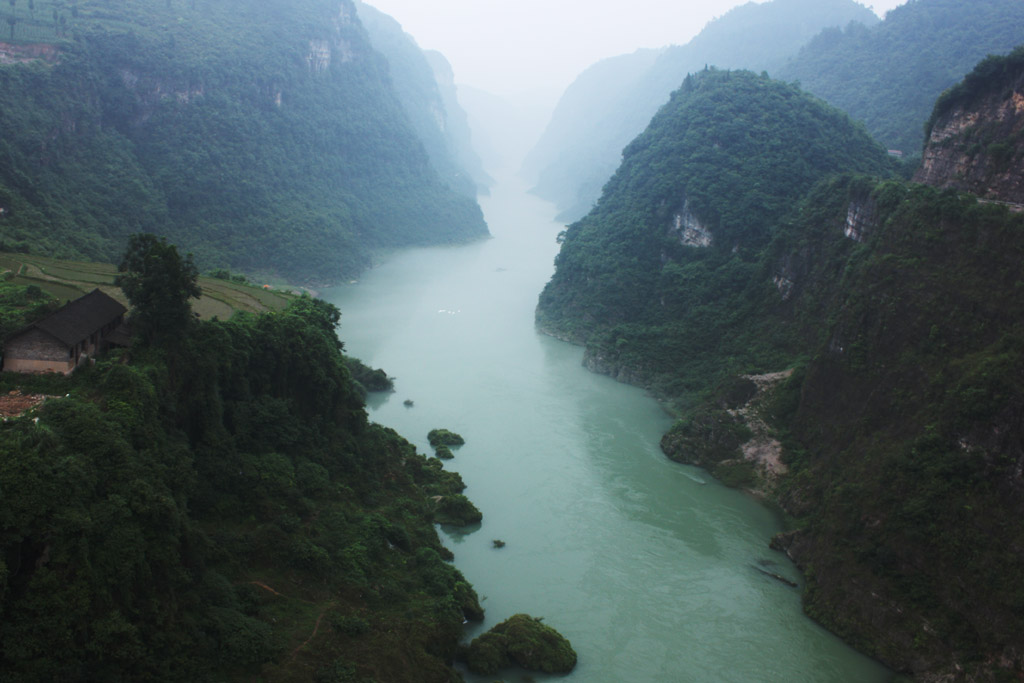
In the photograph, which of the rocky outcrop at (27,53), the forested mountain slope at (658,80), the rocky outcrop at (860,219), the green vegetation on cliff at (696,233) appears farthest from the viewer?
the forested mountain slope at (658,80)

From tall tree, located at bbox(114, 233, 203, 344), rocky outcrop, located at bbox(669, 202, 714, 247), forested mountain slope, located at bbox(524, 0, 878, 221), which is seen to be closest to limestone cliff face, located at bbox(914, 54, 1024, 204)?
rocky outcrop, located at bbox(669, 202, 714, 247)

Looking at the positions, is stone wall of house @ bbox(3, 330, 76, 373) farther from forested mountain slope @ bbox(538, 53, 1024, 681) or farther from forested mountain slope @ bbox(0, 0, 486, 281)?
forested mountain slope @ bbox(538, 53, 1024, 681)

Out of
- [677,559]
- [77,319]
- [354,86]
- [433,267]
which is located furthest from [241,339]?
[354,86]

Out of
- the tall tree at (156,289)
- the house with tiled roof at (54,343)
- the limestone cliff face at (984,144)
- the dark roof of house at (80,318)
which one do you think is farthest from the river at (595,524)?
the limestone cliff face at (984,144)

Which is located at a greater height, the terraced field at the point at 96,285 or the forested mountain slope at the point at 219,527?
the terraced field at the point at 96,285

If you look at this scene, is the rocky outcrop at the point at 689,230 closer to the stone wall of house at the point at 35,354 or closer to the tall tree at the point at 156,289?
the tall tree at the point at 156,289

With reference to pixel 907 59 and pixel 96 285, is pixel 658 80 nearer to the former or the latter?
pixel 907 59

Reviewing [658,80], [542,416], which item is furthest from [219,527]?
[658,80]
